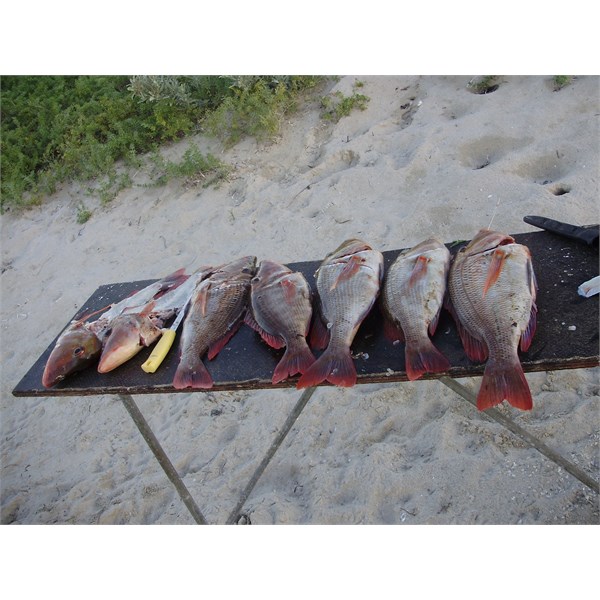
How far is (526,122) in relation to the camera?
17.6ft

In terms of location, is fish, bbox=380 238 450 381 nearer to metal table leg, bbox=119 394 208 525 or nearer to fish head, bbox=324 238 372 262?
fish head, bbox=324 238 372 262

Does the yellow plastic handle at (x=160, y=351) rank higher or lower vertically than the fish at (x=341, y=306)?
lower

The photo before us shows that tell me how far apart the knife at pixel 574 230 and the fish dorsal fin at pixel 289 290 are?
1.19 metres

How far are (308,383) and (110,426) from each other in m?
2.87

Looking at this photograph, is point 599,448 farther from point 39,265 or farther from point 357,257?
point 39,265

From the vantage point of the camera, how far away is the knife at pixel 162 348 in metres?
2.42

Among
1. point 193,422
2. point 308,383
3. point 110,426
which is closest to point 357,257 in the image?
point 308,383

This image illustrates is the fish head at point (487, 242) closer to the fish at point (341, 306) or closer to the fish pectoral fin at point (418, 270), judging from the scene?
the fish pectoral fin at point (418, 270)

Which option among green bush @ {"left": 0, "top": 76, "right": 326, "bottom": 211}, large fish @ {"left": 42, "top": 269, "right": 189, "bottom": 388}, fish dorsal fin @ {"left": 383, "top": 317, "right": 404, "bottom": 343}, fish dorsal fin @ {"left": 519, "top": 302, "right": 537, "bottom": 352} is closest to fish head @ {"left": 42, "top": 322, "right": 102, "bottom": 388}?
large fish @ {"left": 42, "top": 269, "right": 189, "bottom": 388}

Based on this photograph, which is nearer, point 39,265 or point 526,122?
point 526,122

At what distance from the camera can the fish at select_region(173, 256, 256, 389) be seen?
2.28m

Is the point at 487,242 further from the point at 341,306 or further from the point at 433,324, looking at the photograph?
the point at 341,306

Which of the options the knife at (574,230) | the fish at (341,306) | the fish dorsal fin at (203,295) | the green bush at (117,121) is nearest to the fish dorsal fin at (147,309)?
the fish dorsal fin at (203,295)

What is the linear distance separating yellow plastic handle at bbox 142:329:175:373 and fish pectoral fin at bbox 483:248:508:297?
1.40 metres
